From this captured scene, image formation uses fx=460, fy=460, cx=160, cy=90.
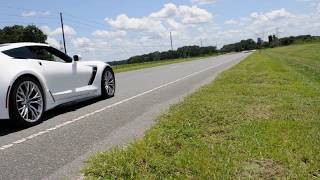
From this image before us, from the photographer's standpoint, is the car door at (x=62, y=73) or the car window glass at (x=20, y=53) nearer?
the car window glass at (x=20, y=53)

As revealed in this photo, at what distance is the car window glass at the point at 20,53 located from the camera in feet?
24.2

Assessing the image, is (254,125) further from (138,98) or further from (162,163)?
(138,98)

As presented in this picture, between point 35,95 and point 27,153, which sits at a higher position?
point 35,95

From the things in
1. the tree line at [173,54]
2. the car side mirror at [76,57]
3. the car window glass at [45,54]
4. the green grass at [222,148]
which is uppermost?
the car window glass at [45,54]

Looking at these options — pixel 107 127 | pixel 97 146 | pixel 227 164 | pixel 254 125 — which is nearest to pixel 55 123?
pixel 107 127

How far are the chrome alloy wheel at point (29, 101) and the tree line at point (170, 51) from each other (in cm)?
5332

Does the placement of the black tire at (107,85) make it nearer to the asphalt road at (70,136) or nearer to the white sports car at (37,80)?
the white sports car at (37,80)

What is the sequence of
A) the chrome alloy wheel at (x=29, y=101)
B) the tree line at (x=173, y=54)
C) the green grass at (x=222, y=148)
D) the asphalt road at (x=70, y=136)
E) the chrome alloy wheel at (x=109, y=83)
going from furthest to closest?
the tree line at (x=173, y=54)
the chrome alloy wheel at (x=109, y=83)
the chrome alloy wheel at (x=29, y=101)
the asphalt road at (x=70, y=136)
the green grass at (x=222, y=148)

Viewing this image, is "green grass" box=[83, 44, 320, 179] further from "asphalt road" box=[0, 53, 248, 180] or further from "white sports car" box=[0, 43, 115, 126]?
"white sports car" box=[0, 43, 115, 126]

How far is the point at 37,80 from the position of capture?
7438 mm

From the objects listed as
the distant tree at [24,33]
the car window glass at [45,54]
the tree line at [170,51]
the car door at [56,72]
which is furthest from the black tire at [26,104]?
the distant tree at [24,33]

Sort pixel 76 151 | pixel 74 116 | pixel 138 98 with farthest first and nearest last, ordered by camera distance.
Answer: pixel 138 98, pixel 74 116, pixel 76 151

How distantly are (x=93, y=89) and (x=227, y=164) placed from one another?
5662 mm

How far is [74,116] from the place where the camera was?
26.1 ft
